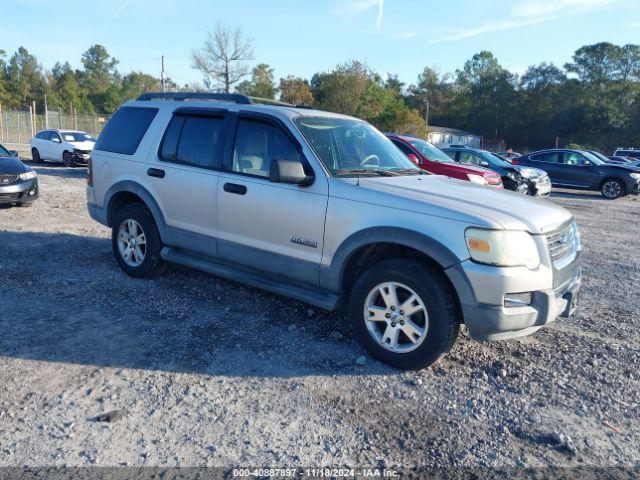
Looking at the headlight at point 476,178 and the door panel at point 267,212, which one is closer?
the door panel at point 267,212

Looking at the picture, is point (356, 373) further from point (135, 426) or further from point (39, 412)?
point (39, 412)

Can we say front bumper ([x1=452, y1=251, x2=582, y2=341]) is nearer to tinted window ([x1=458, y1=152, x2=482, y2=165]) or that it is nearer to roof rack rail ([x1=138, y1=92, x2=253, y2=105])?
roof rack rail ([x1=138, y1=92, x2=253, y2=105])

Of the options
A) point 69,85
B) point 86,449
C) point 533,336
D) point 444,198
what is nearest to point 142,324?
point 86,449

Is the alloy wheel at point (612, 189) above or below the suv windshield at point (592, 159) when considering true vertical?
below

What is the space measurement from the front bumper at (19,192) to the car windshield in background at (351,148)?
7.54 meters

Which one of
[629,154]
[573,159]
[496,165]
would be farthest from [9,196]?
[629,154]

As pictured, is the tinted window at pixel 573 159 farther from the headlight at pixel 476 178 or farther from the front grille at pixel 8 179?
the front grille at pixel 8 179

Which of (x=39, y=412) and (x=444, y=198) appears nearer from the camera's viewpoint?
(x=39, y=412)

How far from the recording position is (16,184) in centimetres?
1005

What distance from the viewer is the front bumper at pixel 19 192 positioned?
32.6ft

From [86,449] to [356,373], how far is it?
1.87 metres

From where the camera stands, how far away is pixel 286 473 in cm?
282

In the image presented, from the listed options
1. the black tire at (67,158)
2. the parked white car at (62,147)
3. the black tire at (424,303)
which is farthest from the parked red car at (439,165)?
the black tire at (67,158)

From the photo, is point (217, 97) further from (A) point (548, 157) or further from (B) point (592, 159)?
(B) point (592, 159)
